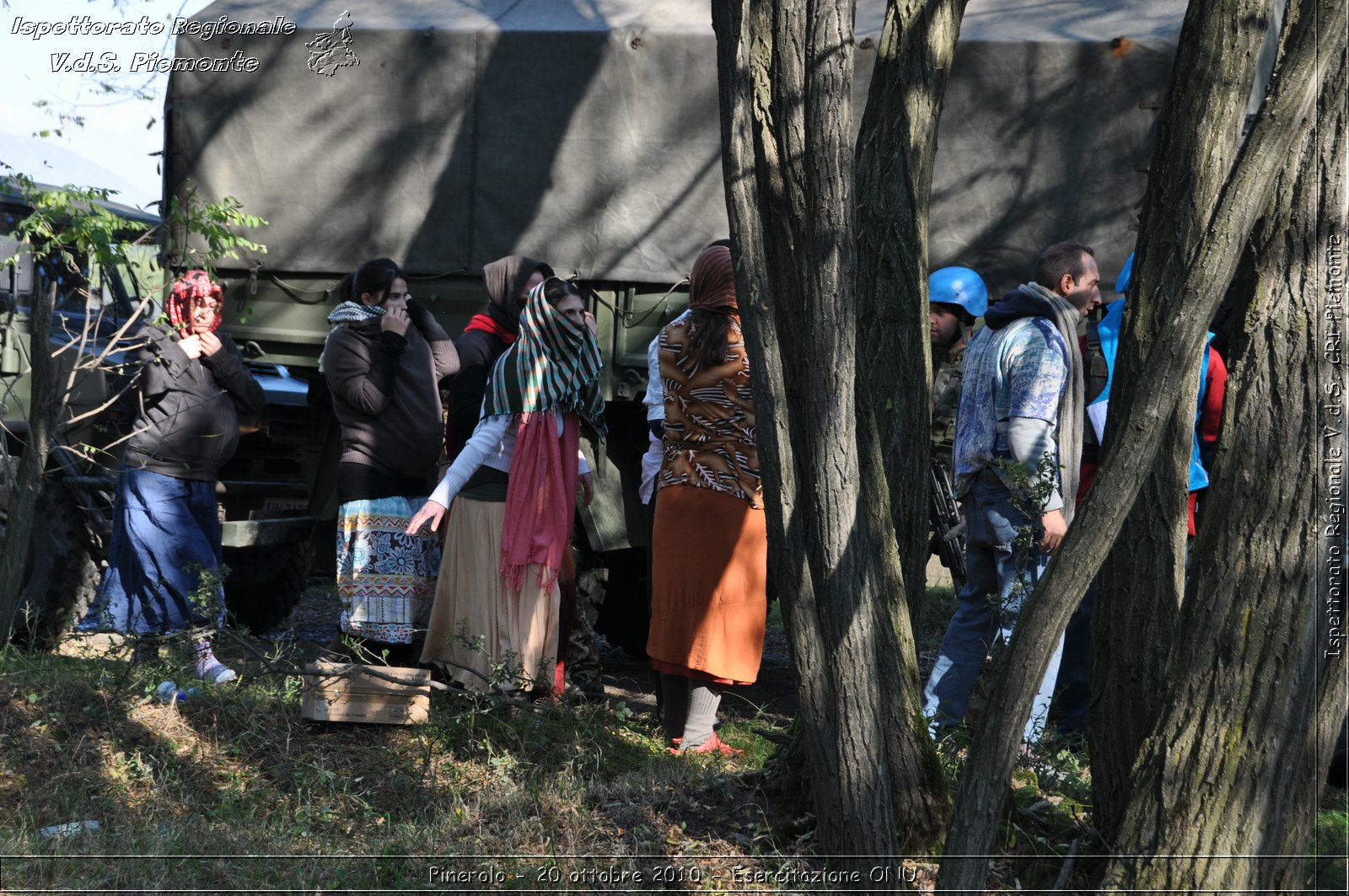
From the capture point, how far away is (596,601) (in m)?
6.10

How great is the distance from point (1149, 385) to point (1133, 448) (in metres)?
0.13

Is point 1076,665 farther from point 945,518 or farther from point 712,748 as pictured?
point 712,748

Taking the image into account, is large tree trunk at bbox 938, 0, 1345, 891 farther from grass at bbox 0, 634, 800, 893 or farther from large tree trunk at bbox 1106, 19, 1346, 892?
grass at bbox 0, 634, 800, 893

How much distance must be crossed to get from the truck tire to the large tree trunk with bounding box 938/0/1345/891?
4.80 meters

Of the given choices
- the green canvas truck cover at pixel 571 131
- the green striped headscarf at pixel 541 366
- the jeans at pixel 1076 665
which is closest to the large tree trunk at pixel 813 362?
the green striped headscarf at pixel 541 366

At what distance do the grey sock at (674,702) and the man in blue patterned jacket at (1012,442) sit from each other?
860mm

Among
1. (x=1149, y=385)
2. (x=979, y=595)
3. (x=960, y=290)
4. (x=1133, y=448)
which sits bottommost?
(x=979, y=595)

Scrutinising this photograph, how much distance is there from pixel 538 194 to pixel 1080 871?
14.3ft

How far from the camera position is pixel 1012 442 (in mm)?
4586

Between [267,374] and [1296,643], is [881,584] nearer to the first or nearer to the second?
[1296,643]

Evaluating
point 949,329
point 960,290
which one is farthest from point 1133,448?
point 960,290

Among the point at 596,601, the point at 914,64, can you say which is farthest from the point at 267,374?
the point at 914,64

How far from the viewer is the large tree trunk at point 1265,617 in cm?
287

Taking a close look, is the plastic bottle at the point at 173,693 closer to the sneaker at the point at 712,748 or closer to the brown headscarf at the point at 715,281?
the sneaker at the point at 712,748
